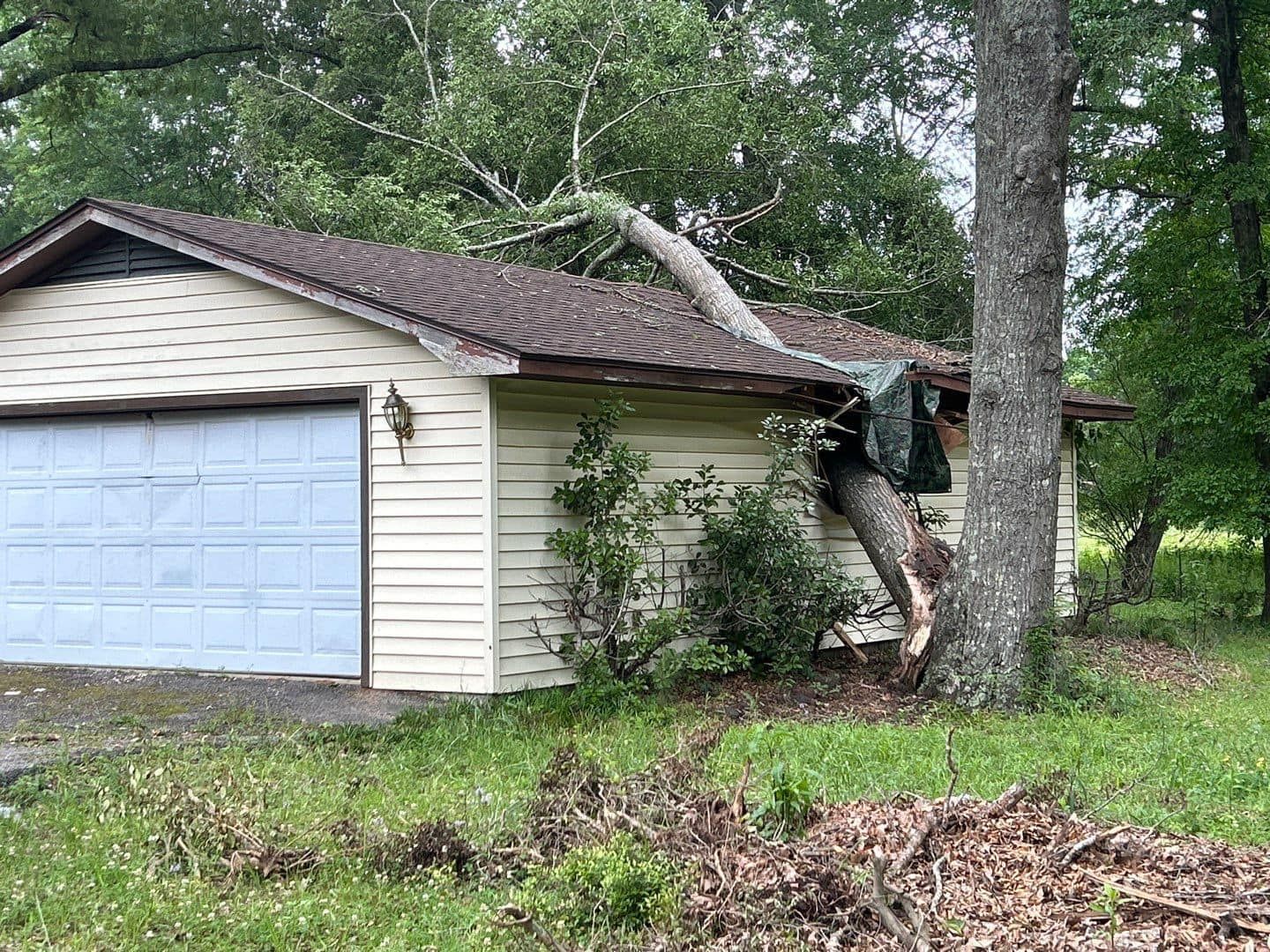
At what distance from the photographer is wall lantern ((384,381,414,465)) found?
29.3 feet

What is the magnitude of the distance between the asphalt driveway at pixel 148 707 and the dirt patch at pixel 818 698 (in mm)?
2192

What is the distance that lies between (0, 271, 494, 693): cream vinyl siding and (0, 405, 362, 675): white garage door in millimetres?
301

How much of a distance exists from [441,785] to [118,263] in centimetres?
614

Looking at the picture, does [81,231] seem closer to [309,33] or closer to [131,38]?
[131,38]

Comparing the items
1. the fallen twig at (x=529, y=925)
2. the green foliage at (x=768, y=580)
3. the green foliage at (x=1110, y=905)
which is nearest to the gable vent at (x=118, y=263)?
the green foliage at (x=768, y=580)

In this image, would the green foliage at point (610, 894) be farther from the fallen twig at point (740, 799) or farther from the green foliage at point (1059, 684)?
the green foliage at point (1059, 684)

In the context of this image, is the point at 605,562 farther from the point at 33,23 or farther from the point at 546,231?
the point at 33,23

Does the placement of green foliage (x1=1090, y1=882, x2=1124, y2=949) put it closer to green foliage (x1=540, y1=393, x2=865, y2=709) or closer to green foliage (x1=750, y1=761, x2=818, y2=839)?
green foliage (x1=750, y1=761, x2=818, y2=839)

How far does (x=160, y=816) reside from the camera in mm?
5453

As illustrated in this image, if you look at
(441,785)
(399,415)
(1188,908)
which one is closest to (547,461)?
(399,415)

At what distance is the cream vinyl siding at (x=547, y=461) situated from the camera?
28.7 ft

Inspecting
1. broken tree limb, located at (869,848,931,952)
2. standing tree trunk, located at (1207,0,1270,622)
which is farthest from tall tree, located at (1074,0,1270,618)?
broken tree limb, located at (869,848,931,952)

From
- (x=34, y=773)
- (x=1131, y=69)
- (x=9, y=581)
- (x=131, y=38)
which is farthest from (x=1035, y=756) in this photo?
(x=131, y=38)

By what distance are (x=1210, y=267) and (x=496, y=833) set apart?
42.5 ft
